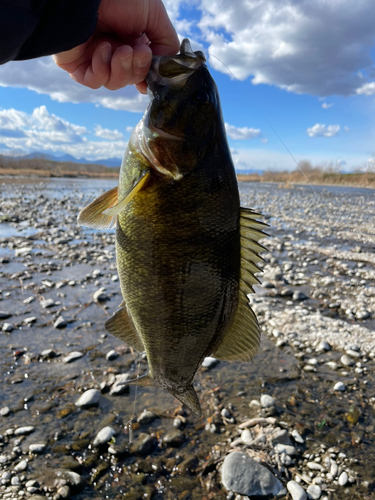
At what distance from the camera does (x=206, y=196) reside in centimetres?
198

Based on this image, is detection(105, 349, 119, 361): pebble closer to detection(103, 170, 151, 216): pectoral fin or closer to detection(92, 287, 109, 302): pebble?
detection(92, 287, 109, 302): pebble

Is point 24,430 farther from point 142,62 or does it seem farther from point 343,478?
point 142,62

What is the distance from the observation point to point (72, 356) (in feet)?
16.1

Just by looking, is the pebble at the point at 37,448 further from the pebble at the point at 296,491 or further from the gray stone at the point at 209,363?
the pebble at the point at 296,491

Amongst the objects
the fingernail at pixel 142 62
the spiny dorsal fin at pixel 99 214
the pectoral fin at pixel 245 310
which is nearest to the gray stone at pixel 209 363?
the pectoral fin at pixel 245 310

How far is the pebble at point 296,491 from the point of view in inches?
118

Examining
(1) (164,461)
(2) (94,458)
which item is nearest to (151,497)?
(1) (164,461)

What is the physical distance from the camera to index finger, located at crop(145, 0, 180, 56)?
8.18 ft

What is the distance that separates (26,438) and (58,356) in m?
1.51

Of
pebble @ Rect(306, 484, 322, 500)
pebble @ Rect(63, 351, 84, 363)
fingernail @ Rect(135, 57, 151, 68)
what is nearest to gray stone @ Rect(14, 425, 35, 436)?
pebble @ Rect(63, 351, 84, 363)

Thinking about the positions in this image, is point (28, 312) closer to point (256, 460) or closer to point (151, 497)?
point (151, 497)

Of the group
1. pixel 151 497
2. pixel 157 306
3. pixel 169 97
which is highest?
pixel 169 97

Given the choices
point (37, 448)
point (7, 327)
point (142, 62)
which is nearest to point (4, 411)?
point (37, 448)

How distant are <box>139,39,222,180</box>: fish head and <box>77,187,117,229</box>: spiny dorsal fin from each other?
0.50 metres
